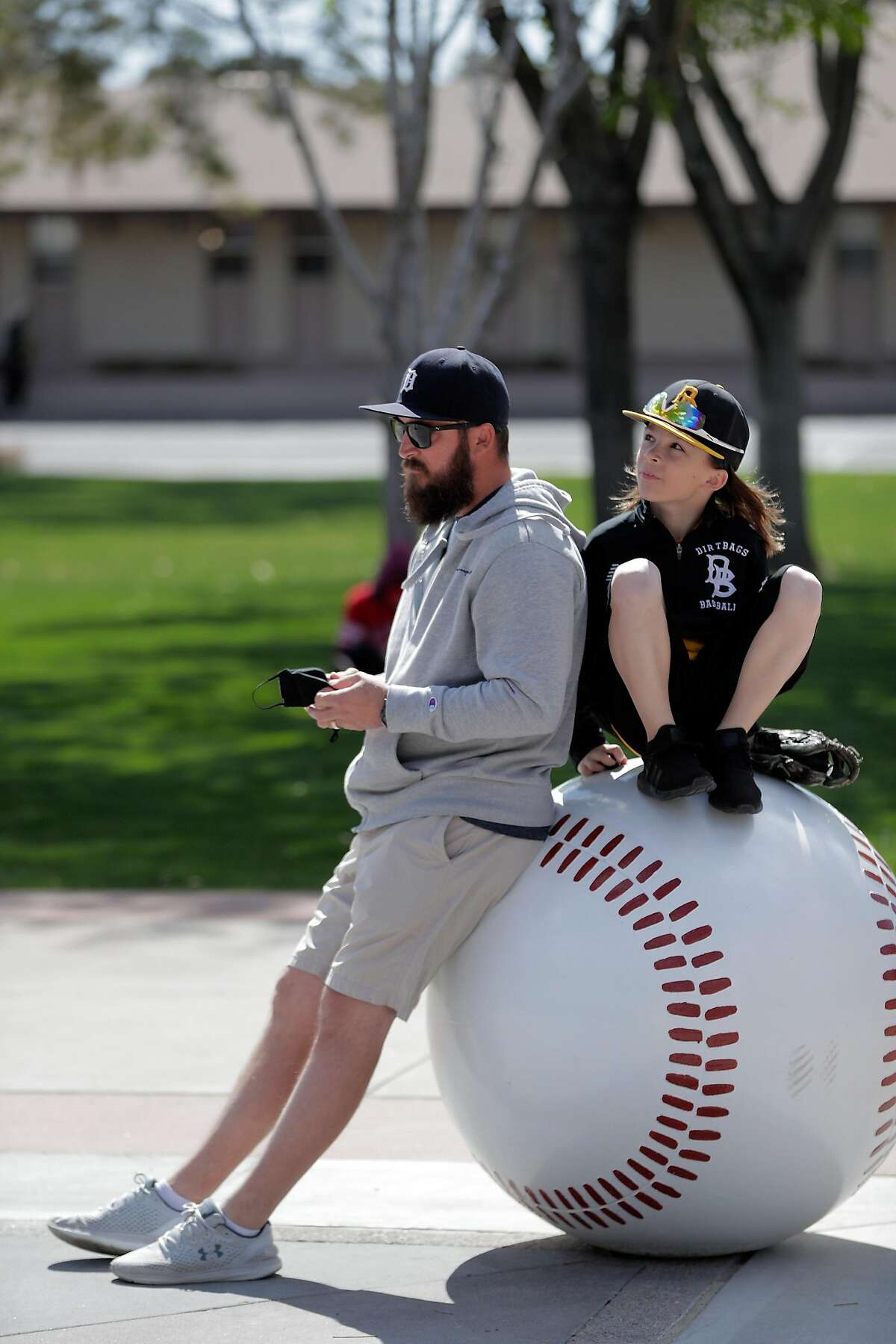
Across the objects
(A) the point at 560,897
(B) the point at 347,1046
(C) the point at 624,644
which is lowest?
(B) the point at 347,1046

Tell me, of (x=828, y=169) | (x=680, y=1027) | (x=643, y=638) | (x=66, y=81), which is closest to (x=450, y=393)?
(x=643, y=638)

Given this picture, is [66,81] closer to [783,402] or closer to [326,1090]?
[783,402]

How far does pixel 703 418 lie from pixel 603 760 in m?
0.84

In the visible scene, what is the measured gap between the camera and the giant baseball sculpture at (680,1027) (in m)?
4.47

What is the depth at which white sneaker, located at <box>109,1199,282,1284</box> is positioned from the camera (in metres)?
4.70

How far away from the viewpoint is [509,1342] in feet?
14.2

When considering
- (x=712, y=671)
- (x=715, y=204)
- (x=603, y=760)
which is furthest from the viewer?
(x=715, y=204)

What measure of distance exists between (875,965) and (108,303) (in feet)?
141

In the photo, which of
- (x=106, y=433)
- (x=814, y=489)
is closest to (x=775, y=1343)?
(x=814, y=489)

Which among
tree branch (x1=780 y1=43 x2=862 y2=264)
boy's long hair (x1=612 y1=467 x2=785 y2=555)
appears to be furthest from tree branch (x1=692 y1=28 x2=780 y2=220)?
boy's long hair (x1=612 y1=467 x2=785 y2=555)

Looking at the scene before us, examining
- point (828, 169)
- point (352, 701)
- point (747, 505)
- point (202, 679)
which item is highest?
point (828, 169)

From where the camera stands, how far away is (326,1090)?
467 cm

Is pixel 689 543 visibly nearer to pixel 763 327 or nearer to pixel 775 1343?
pixel 775 1343

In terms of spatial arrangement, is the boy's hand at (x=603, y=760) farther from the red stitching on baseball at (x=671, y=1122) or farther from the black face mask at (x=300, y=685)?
the red stitching on baseball at (x=671, y=1122)
